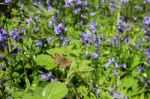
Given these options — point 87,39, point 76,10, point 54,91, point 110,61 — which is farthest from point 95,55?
point 54,91

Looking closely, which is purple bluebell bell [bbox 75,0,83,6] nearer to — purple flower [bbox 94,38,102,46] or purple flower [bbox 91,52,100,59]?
purple flower [bbox 94,38,102,46]

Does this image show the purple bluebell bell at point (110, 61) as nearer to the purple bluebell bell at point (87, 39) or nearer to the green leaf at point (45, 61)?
the purple bluebell bell at point (87, 39)

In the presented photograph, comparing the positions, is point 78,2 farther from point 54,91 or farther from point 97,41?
point 54,91

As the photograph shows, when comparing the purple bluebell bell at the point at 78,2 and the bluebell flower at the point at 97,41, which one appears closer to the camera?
the bluebell flower at the point at 97,41

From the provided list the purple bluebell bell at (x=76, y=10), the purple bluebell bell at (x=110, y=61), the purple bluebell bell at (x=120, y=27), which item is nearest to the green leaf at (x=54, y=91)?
the purple bluebell bell at (x=110, y=61)

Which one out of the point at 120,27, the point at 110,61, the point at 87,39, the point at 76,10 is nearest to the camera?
the point at 110,61

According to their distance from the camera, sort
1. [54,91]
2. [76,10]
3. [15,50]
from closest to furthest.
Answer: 1. [54,91]
2. [15,50]
3. [76,10]

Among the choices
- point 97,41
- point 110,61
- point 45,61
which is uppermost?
point 45,61

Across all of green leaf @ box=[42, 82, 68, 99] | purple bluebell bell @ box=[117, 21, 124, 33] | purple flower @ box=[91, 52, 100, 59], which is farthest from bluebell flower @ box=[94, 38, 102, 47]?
green leaf @ box=[42, 82, 68, 99]

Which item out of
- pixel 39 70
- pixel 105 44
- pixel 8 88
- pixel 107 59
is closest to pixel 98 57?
pixel 107 59
